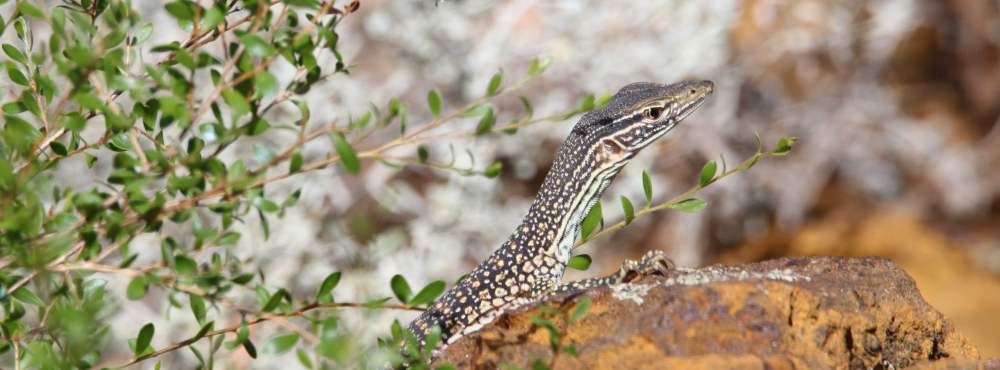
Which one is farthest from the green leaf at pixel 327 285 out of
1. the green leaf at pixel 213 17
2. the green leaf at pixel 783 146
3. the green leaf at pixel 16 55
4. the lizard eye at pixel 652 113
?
the lizard eye at pixel 652 113

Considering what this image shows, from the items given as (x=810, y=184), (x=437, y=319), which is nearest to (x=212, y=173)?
(x=437, y=319)

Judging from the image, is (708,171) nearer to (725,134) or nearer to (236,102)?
(236,102)

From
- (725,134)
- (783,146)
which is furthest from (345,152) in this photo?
(725,134)

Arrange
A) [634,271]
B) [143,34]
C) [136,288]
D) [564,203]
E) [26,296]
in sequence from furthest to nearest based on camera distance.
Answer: [564,203], [634,271], [143,34], [26,296], [136,288]

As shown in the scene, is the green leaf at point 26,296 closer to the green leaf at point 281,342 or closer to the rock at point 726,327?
the green leaf at point 281,342

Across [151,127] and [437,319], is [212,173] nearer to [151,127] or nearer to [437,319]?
[151,127]
